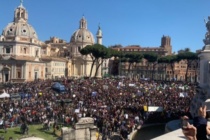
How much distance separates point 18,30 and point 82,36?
29320mm

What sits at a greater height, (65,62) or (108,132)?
(65,62)

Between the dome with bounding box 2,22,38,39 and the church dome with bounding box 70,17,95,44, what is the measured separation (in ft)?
79.3

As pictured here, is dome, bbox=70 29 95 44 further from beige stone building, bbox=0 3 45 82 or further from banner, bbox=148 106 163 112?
banner, bbox=148 106 163 112

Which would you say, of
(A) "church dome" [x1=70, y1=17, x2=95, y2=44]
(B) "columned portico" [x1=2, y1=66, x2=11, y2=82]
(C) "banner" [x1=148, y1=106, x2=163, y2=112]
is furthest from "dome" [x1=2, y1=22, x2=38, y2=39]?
(C) "banner" [x1=148, y1=106, x2=163, y2=112]

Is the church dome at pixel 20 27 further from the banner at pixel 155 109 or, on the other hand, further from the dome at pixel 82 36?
the banner at pixel 155 109

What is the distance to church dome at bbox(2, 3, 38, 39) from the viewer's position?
254 feet

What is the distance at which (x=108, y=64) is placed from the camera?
125 m

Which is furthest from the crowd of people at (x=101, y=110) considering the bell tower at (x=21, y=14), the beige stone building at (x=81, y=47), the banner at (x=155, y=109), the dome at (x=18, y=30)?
the beige stone building at (x=81, y=47)

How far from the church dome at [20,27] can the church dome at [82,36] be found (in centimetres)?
2223

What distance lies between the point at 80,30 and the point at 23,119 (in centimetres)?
8405

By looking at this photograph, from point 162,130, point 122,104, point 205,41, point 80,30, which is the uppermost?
point 80,30

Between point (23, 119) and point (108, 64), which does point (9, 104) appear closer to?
point (23, 119)

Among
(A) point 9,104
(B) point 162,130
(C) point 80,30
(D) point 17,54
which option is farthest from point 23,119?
(C) point 80,30

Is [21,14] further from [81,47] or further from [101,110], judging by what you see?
[101,110]
